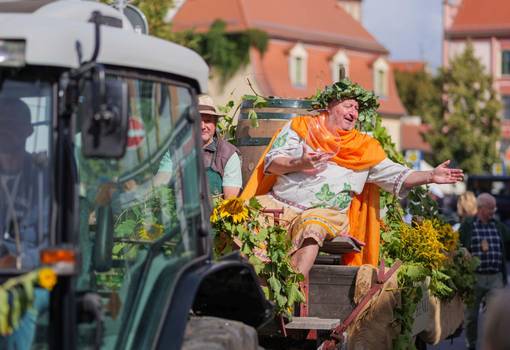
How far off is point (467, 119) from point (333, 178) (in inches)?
2288

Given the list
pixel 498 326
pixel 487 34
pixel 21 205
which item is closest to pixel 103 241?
pixel 21 205

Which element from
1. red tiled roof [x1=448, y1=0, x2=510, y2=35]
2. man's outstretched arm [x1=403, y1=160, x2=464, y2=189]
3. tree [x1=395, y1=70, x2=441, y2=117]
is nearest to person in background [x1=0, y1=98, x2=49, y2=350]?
man's outstretched arm [x1=403, y1=160, x2=464, y2=189]

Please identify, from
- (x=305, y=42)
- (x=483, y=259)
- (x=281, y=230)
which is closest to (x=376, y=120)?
(x=281, y=230)

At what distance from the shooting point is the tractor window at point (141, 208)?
548cm

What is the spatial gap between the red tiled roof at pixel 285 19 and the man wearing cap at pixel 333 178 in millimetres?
59211

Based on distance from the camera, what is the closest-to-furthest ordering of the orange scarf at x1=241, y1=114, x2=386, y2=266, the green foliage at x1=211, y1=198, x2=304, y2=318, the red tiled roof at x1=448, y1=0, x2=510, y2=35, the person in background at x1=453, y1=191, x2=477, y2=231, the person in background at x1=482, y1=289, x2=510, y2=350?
the person in background at x1=482, y1=289, x2=510, y2=350
the green foliage at x1=211, y1=198, x2=304, y2=318
the orange scarf at x1=241, y1=114, x2=386, y2=266
the person in background at x1=453, y1=191, x2=477, y2=231
the red tiled roof at x1=448, y1=0, x2=510, y2=35

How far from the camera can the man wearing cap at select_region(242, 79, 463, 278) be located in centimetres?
870

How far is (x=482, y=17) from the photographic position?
300 feet

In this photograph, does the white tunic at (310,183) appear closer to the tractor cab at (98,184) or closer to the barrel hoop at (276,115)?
the barrel hoop at (276,115)

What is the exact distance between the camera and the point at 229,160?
927 cm

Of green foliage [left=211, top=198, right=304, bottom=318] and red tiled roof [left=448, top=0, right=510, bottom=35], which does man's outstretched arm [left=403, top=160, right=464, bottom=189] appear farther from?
red tiled roof [left=448, top=0, right=510, bottom=35]

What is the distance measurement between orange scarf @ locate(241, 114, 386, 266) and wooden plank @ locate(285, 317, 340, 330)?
97 cm

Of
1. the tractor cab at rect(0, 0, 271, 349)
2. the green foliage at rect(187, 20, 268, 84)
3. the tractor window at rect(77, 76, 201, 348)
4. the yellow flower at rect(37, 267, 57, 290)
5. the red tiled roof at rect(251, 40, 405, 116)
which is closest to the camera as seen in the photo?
the yellow flower at rect(37, 267, 57, 290)

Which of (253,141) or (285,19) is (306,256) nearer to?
(253,141)
